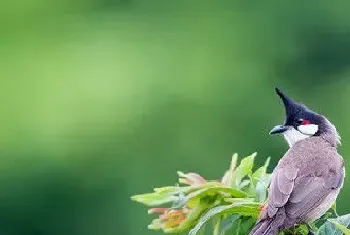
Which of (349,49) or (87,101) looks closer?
(87,101)

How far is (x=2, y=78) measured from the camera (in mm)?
9547

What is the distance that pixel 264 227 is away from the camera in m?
3.09

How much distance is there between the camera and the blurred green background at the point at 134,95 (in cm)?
886

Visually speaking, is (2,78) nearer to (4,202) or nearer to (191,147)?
(4,202)

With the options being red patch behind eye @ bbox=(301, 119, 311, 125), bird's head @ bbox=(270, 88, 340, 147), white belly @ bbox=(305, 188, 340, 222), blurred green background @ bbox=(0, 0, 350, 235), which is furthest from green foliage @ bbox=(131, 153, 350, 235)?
blurred green background @ bbox=(0, 0, 350, 235)

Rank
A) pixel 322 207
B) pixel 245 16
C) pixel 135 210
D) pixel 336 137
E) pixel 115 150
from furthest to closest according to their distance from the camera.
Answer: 1. pixel 245 16
2. pixel 115 150
3. pixel 135 210
4. pixel 336 137
5. pixel 322 207

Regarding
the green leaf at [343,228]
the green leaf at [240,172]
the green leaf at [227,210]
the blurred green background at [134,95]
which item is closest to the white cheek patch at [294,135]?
the green leaf at [240,172]

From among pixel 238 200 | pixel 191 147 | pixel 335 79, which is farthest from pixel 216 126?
pixel 238 200

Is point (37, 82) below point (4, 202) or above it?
above

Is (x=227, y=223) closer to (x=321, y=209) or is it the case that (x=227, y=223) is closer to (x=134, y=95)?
(x=321, y=209)

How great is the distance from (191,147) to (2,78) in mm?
1511

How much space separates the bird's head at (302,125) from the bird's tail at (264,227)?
433 millimetres

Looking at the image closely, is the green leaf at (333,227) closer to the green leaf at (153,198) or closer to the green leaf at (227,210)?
the green leaf at (227,210)

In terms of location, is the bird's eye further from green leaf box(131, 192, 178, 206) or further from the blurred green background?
the blurred green background
